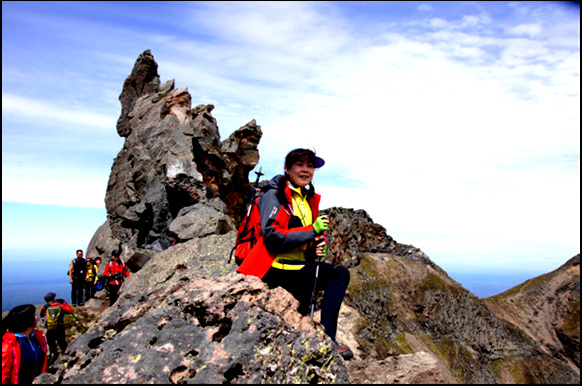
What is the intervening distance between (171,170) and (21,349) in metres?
22.6

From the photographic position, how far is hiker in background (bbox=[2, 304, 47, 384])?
724 cm

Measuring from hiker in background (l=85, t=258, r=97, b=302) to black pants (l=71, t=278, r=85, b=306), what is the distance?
40 centimetres

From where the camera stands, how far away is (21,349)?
7.50 metres

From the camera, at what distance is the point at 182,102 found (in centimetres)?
4084

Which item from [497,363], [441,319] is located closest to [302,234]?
[441,319]

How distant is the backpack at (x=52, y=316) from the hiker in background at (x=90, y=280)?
10.2m

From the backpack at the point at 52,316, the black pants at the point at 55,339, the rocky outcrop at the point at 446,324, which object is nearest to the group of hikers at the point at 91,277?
the black pants at the point at 55,339

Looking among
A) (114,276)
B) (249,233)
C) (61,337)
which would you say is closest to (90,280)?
(114,276)

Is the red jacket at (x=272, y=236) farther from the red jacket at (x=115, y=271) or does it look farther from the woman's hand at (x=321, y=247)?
the red jacket at (x=115, y=271)

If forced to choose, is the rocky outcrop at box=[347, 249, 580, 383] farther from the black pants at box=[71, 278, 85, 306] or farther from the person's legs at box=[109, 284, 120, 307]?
the black pants at box=[71, 278, 85, 306]

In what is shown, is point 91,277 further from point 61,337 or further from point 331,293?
point 331,293

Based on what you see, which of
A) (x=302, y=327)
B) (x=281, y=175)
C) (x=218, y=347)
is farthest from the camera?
(x=281, y=175)

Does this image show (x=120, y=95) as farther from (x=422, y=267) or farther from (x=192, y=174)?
(x=422, y=267)

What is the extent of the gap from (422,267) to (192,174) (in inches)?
650
